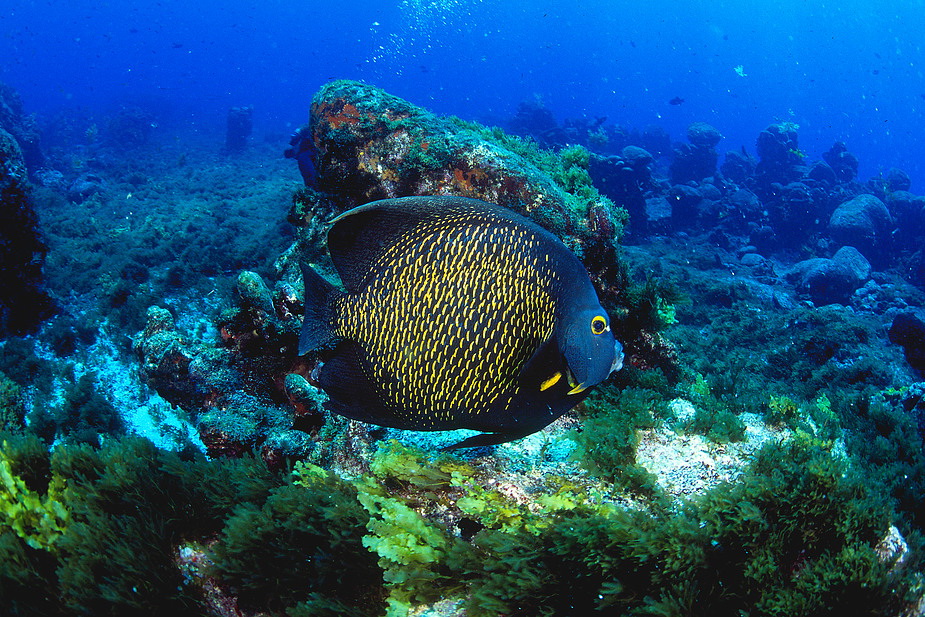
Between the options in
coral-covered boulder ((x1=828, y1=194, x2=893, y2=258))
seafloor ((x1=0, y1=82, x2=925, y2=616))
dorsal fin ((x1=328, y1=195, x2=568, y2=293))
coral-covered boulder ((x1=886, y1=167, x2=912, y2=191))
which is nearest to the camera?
dorsal fin ((x1=328, y1=195, x2=568, y2=293))

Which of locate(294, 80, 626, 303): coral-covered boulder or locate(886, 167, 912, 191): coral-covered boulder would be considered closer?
locate(294, 80, 626, 303): coral-covered boulder

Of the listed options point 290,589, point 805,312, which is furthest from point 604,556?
point 805,312

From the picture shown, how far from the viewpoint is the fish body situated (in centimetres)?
172

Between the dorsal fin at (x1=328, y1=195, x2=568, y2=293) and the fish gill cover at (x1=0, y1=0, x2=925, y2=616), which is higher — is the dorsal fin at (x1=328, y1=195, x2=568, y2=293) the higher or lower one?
the higher one

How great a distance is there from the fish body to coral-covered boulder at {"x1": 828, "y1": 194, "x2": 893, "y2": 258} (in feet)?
81.8

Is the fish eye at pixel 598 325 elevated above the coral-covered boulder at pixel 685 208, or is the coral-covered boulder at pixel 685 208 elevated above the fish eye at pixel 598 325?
the fish eye at pixel 598 325

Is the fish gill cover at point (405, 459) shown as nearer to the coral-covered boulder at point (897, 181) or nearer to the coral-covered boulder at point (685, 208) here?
the coral-covered boulder at point (685, 208)

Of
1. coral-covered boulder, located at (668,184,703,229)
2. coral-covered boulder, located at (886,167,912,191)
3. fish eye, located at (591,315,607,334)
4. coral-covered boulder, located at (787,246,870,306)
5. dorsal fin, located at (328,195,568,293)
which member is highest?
dorsal fin, located at (328,195,568,293)

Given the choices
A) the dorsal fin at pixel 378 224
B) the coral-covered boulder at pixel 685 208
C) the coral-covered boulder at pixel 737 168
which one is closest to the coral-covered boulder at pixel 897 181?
the coral-covered boulder at pixel 737 168

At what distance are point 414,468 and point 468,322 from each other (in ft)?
4.85

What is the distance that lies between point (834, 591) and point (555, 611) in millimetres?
1121

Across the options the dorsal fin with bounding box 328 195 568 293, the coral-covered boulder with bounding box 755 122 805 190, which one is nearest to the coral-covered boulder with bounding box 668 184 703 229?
the coral-covered boulder with bounding box 755 122 805 190

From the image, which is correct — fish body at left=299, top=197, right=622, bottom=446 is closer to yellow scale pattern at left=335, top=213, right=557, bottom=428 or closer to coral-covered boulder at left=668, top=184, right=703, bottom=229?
yellow scale pattern at left=335, top=213, right=557, bottom=428

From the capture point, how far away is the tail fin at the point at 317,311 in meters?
1.89
